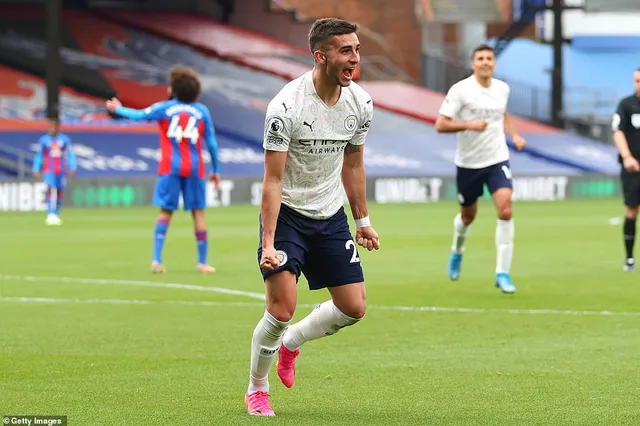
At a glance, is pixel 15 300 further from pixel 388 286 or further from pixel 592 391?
pixel 592 391

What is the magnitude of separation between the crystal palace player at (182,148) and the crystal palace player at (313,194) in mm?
8125

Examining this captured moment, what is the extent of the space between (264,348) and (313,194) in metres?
0.85

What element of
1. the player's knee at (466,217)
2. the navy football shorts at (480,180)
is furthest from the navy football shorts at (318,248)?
the player's knee at (466,217)

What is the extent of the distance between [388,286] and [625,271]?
3093mm

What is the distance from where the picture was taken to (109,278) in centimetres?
1577

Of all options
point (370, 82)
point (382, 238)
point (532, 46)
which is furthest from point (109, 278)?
point (532, 46)

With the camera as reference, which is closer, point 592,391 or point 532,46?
point 592,391

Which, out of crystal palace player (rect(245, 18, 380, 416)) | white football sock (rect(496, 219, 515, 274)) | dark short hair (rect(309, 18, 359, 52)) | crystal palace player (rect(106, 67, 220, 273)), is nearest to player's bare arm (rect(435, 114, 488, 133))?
white football sock (rect(496, 219, 515, 274))

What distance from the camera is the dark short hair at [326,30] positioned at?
7277 millimetres

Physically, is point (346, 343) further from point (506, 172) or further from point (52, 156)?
point (52, 156)

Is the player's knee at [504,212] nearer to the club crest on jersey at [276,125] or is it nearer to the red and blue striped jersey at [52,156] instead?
the club crest on jersey at [276,125]

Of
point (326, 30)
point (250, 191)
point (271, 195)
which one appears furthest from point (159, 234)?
point (250, 191)

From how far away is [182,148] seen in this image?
1599 cm

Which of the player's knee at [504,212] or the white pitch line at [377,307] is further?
the player's knee at [504,212]
